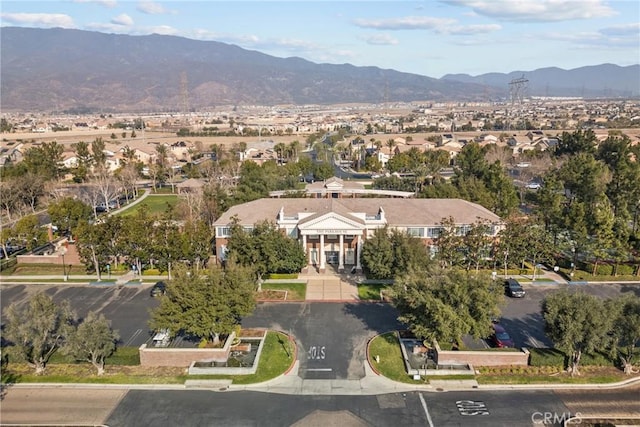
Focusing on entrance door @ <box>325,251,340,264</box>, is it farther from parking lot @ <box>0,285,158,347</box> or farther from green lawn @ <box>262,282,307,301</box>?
parking lot @ <box>0,285,158,347</box>

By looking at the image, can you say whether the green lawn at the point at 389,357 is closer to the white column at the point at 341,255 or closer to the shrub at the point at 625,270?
the white column at the point at 341,255

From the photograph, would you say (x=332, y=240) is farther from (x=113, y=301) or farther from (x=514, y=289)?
(x=113, y=301)

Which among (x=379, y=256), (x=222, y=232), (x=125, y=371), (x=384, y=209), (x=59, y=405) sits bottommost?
(x=59, y=405)

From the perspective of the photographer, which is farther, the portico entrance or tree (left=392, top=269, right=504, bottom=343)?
the portico entrance

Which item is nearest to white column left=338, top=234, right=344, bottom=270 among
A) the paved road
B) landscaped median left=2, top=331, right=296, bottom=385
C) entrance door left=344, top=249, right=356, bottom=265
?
entrance door left=344, top=249, right=356, bottom=265

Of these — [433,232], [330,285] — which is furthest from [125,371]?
[433,232]

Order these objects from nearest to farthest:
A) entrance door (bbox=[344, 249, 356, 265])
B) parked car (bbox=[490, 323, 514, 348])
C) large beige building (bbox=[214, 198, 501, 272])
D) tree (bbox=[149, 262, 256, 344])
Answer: tree (bbox=[149, 262, 256, 344]), parked car (bbox=[490, 323, 514, 348]), large beige building (bbox=[214, 198, 501, 272]), entrance door (bbox=[344, 249, 356, 265])

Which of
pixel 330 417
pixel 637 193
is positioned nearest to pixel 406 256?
pixel 330 417
